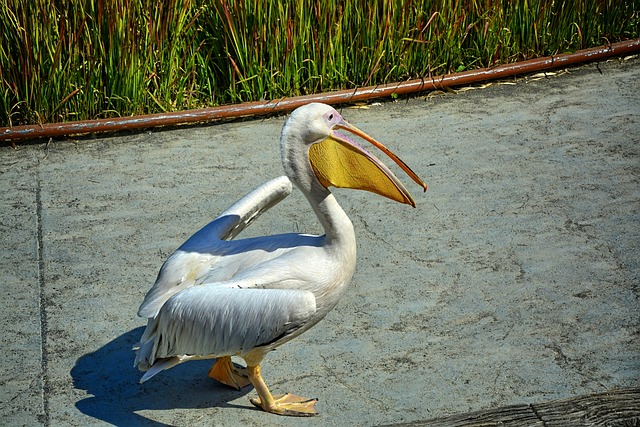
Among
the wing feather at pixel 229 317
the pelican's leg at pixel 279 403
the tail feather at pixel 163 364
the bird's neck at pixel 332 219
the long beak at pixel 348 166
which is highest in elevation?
the long beak at pixel 348 166

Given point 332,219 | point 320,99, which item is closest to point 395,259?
point 332,219

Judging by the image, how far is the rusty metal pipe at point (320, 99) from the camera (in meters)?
5.19

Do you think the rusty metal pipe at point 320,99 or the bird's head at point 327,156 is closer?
the bird's head at point 327,156

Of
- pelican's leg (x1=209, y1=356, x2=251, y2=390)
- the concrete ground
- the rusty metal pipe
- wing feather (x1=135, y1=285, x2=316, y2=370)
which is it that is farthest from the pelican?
the rusty metal pipe

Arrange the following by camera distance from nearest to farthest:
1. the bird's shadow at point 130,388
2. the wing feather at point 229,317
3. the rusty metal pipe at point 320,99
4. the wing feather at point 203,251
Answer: the wing feather at point 229,317 → the wing feather at point 203,251 → the bird's shadow at point 130,388 → the rusty metal pipe at point 320,99

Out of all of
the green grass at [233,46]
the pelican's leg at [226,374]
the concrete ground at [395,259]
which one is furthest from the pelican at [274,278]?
the green grass at [233,46]

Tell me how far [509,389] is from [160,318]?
1271mm

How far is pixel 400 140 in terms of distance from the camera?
5.14 m

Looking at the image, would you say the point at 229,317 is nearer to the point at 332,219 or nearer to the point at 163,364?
the point at 163,364

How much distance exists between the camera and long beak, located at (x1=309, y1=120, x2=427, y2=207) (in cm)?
323

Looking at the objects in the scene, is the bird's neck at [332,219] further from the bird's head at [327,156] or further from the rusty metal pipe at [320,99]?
the rusty metal pipe at [320,99]

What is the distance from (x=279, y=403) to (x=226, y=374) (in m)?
0.29

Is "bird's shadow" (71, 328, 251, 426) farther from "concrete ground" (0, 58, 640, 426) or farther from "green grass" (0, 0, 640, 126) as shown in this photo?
"green grass" (0, 0, 640, 126)

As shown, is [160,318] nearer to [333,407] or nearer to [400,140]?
[333,407]
